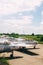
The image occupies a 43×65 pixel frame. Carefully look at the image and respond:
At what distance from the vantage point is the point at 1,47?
27922 mm

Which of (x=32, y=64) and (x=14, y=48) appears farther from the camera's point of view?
(x=14, y=48)

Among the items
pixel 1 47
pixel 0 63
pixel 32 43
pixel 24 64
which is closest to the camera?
pixel 0 63

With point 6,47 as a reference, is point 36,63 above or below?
below

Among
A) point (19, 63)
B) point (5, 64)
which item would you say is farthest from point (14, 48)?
point (5, 64)

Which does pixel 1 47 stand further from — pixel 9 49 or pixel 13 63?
pixel 13 63

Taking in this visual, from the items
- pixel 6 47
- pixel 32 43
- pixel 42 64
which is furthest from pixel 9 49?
pixel 32 43

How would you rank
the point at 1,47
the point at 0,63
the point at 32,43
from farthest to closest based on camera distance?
the point at 32,43
the point at 1,47
the point at 0,63

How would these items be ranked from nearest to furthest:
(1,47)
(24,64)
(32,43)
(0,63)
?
(0,63) < (24,64) < (1,47) < (32,43)

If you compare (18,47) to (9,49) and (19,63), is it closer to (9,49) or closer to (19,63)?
(9,49)

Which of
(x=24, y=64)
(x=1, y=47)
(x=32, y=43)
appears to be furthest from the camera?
(x=32, y=43)

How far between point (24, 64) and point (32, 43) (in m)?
19.8

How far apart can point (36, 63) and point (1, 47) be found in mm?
6166

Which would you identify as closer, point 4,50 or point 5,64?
point 5,64

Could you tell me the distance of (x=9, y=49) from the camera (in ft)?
93.5
